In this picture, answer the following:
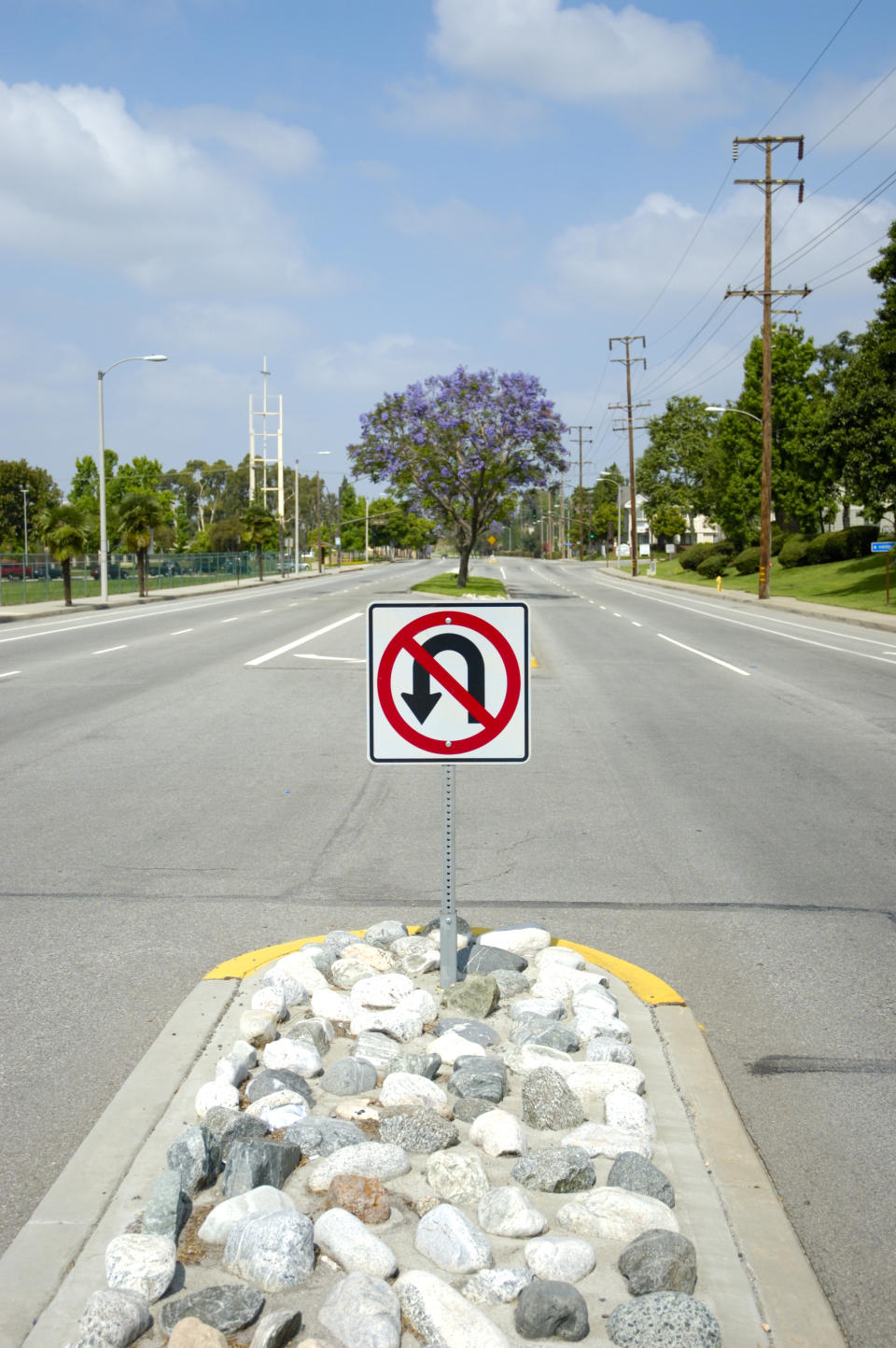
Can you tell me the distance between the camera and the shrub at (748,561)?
65.2 metres

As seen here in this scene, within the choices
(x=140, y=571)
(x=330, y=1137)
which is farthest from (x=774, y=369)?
(x=330, y=1137)

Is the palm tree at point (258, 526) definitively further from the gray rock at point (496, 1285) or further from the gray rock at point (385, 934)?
the gray rock at point (496, 1285)

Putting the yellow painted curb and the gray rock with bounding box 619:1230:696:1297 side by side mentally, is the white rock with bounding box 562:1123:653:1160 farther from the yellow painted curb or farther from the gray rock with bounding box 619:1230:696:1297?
the yellow painted curb

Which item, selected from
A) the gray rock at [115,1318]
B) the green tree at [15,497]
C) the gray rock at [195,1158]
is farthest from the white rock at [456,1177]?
the green tree at [15,497]

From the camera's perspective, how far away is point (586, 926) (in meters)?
6.27

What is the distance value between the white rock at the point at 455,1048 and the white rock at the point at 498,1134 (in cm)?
52

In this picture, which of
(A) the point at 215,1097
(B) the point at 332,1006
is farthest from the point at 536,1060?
(A) the point at 215,1097

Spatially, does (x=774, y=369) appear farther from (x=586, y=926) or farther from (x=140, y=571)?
(x=586, y=926)

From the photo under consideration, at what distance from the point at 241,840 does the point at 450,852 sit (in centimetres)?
343

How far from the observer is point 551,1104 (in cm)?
398

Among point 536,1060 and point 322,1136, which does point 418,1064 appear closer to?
point 536,1060

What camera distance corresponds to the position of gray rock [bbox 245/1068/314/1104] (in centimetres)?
409

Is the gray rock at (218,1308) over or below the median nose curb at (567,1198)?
over

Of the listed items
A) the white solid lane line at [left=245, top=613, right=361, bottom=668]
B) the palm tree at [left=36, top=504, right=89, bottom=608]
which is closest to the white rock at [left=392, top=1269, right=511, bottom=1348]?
the white solid lane line at [left=245, top=613, right=361, bottom=668]
